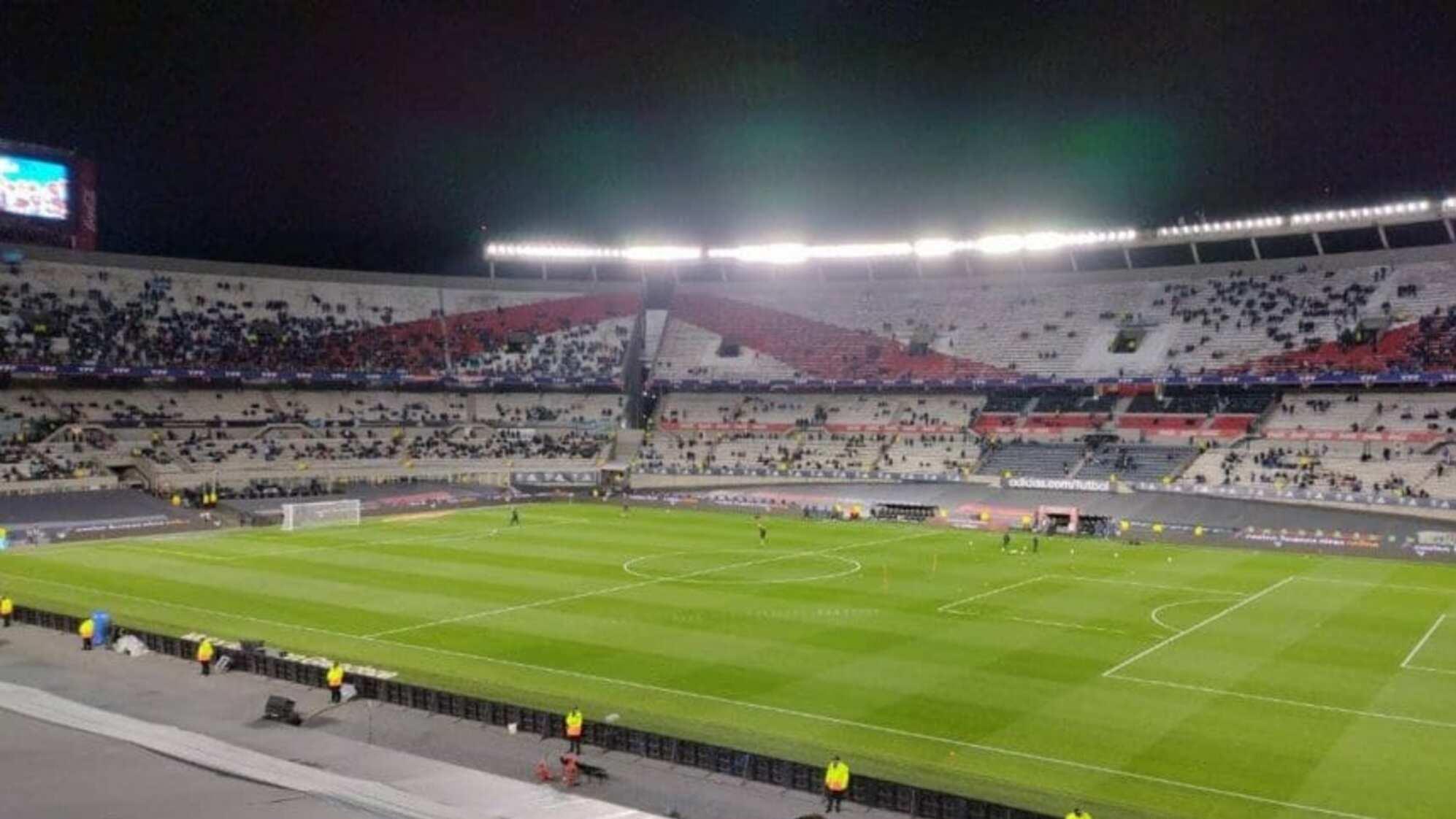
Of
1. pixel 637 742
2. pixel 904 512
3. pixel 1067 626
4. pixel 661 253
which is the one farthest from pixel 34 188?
pixel 1067 626

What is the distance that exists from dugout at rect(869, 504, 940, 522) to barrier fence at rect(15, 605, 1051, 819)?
40.0 metres

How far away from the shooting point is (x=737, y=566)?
42125 millimetres

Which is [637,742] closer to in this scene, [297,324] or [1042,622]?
[1042,622]

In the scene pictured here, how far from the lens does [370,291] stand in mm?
86000

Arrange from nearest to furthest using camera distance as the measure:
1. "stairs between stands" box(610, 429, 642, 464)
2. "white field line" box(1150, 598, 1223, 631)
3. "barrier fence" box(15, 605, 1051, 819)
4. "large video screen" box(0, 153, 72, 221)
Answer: "barrier fence" box(15, 605, 1051, 819) < "white field line" box(1150, 598, 1223, 631) < "large video screen" box(0, 153, 72, 221) < "stairs between stands" box(610, 429, 642, 464)

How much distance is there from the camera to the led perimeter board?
211 ft

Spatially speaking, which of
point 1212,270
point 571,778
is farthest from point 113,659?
point 1212,270

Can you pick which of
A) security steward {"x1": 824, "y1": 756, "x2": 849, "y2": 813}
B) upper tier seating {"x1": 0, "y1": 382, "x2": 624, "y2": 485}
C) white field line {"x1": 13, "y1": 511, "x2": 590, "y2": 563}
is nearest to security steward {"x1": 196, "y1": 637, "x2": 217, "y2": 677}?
security steward {"x1": 824, "y1": 756, "x2": 849, "y2": 813}

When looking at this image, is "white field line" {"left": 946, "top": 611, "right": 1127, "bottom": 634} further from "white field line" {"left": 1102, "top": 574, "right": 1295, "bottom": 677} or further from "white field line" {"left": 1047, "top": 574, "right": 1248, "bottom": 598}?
"white field line" {"left": 1047, "top": 574, "right": 1248, "bottom": 598}

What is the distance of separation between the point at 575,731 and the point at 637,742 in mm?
1151

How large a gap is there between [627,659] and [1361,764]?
15949 mm

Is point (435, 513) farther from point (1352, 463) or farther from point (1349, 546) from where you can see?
point (1352, 463)

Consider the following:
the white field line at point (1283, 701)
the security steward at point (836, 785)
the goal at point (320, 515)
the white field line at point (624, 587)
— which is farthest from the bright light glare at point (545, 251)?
the security steward at point (836, 785)

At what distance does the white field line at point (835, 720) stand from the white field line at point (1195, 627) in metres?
6.63
